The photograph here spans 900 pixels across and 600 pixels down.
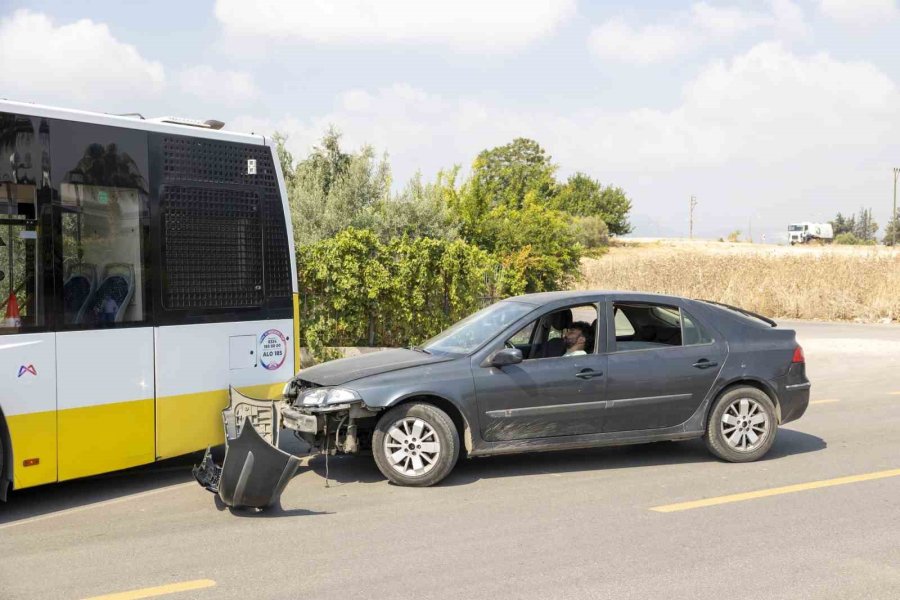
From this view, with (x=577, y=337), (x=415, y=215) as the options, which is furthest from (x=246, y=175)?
(x=415, y=215)

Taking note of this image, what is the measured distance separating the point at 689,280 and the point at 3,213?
28745 mm

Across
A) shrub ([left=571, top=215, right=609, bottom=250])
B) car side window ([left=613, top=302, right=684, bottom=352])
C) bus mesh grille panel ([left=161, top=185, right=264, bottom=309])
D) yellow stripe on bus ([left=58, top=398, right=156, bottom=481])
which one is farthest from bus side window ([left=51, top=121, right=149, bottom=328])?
shrub ([left=571, top=215, right=609, bottom=250])

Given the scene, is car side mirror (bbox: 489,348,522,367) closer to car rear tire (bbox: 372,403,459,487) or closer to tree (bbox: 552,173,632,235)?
car rear tire (bbox: 372,403,459,487)

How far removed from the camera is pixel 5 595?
5039 mm

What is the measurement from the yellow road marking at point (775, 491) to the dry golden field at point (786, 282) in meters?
17.8

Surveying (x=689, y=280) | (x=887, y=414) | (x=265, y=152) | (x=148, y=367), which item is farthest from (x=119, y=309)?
(x=689, y=280)

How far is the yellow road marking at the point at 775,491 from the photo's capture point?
686 centimetres

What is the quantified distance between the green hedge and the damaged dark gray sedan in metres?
5.97

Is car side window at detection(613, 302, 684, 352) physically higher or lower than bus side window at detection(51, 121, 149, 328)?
lower

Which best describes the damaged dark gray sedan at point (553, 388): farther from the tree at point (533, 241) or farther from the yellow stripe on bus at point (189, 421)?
the tree at point (533, 241)

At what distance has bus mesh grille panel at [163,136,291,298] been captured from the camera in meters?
7.82

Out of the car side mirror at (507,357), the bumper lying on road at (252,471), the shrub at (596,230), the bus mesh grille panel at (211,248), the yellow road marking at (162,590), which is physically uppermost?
the shrub at (596,230)

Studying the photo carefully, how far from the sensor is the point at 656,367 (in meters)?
8.19

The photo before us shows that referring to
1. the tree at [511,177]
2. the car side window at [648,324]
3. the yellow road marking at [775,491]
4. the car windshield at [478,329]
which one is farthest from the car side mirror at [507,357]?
the tree at [511,177]
